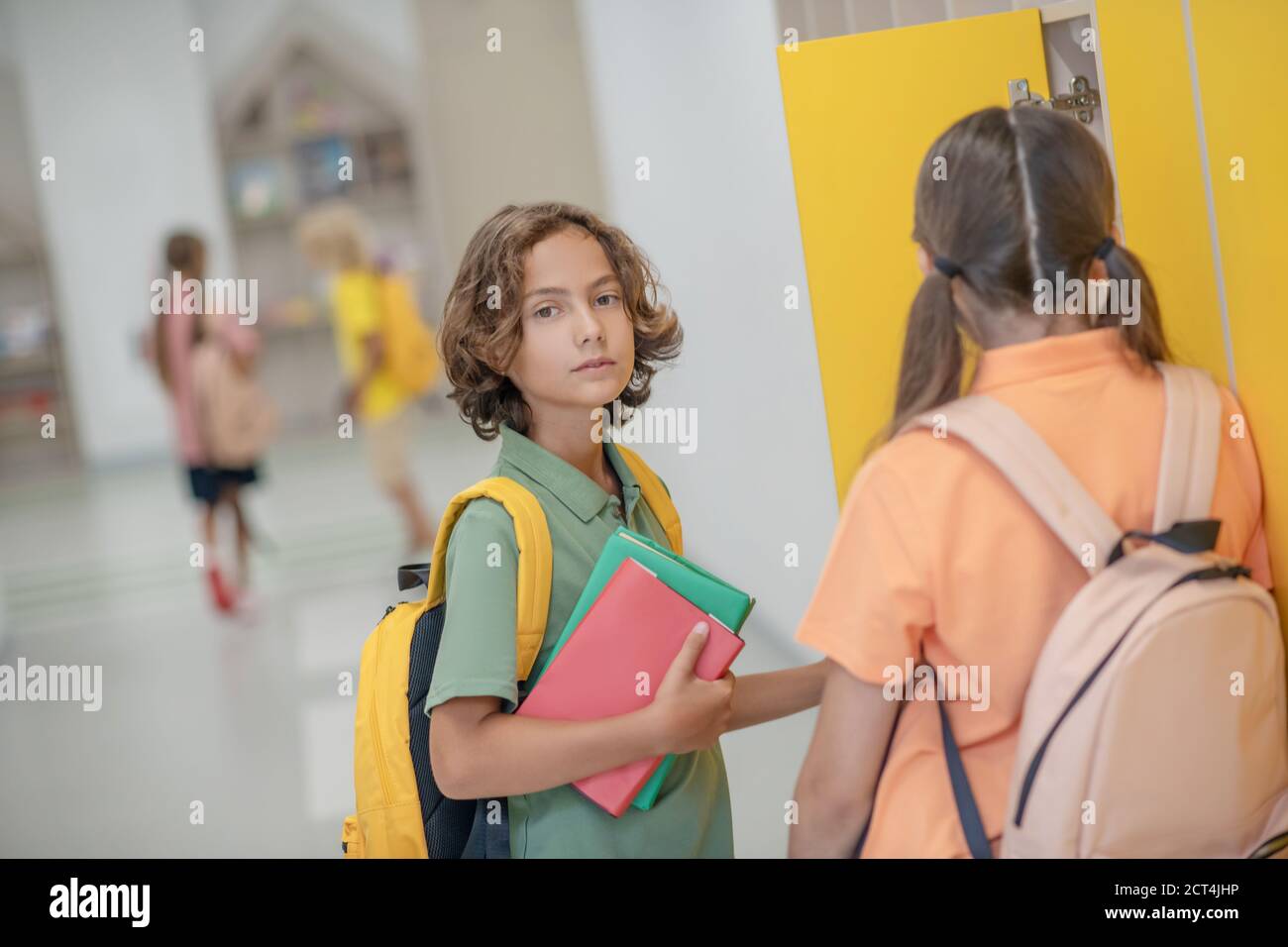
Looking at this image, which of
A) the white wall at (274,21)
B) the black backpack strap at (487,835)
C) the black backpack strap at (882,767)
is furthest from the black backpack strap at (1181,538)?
the white wall at (274,21)

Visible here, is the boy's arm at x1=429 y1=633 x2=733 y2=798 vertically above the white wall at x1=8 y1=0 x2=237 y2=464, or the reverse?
the white wall at x1=8 y1=0 x2=237 y2=464

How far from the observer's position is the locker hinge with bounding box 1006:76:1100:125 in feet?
4.87

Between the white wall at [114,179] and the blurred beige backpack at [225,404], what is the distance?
5954mm

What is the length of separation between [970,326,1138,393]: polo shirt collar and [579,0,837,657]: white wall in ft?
3.36

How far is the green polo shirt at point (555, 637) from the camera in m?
1.23

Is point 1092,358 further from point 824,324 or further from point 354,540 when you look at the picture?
point 354,540

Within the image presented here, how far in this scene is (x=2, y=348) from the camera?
9930mm

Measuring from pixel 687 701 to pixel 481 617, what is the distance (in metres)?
0.24

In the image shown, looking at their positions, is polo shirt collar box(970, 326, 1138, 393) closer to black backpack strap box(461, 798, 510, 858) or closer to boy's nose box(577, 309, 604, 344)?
boy's nose box(577, 309, 604, 344)

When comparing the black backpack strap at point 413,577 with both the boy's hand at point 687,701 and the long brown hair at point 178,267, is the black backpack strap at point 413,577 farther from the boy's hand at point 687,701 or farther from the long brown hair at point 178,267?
the long brown hair at point 178,267

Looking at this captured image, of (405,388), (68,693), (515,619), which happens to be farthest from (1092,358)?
(68,693)

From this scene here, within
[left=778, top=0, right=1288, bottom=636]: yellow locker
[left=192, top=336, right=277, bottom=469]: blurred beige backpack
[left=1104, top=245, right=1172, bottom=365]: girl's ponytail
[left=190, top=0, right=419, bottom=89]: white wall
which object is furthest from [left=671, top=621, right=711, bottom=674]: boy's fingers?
[left=190, top=0, right=419, bottom=89]: white wall

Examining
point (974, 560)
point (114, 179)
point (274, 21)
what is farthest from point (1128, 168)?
point (114, 179)
